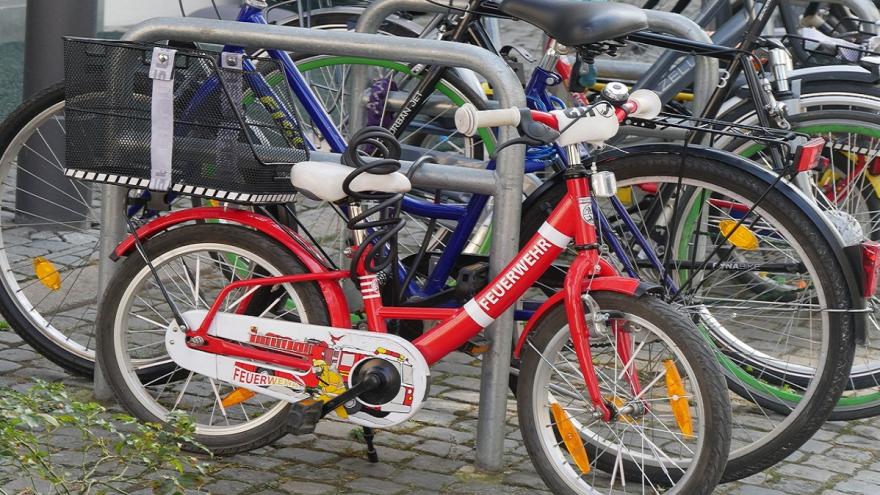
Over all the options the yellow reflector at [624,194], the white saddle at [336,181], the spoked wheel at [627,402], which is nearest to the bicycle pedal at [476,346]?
the spoked wheel at [627,402]

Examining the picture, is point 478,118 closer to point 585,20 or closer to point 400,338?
point 585,20

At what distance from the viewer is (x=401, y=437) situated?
4.74m

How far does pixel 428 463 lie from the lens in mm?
4516

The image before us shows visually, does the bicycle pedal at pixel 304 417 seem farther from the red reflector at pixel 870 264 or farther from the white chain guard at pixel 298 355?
the red reflector at pixel 870 264

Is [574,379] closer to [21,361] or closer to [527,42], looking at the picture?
[21,361]

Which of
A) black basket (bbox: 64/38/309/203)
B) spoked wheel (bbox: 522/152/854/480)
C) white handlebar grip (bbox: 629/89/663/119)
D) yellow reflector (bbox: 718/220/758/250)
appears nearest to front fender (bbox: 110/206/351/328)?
black basket (bbox: 64/38/309/203)

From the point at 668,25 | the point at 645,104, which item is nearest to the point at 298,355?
the point at 645,104

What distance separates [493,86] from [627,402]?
99 centimetres

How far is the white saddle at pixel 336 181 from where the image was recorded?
4008mm

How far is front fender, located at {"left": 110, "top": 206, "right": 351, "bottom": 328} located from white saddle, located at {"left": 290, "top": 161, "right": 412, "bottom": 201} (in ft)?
0.86

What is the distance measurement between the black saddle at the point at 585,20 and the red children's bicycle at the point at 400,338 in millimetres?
205

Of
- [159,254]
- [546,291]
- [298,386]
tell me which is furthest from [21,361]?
[546,291]

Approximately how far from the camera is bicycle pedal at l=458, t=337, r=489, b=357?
4.28 m

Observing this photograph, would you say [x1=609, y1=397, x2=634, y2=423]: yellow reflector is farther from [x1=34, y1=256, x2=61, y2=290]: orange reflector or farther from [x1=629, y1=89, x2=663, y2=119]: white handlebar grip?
[x1=34, y1=256, x2=61, y2=290]: orange reflector
